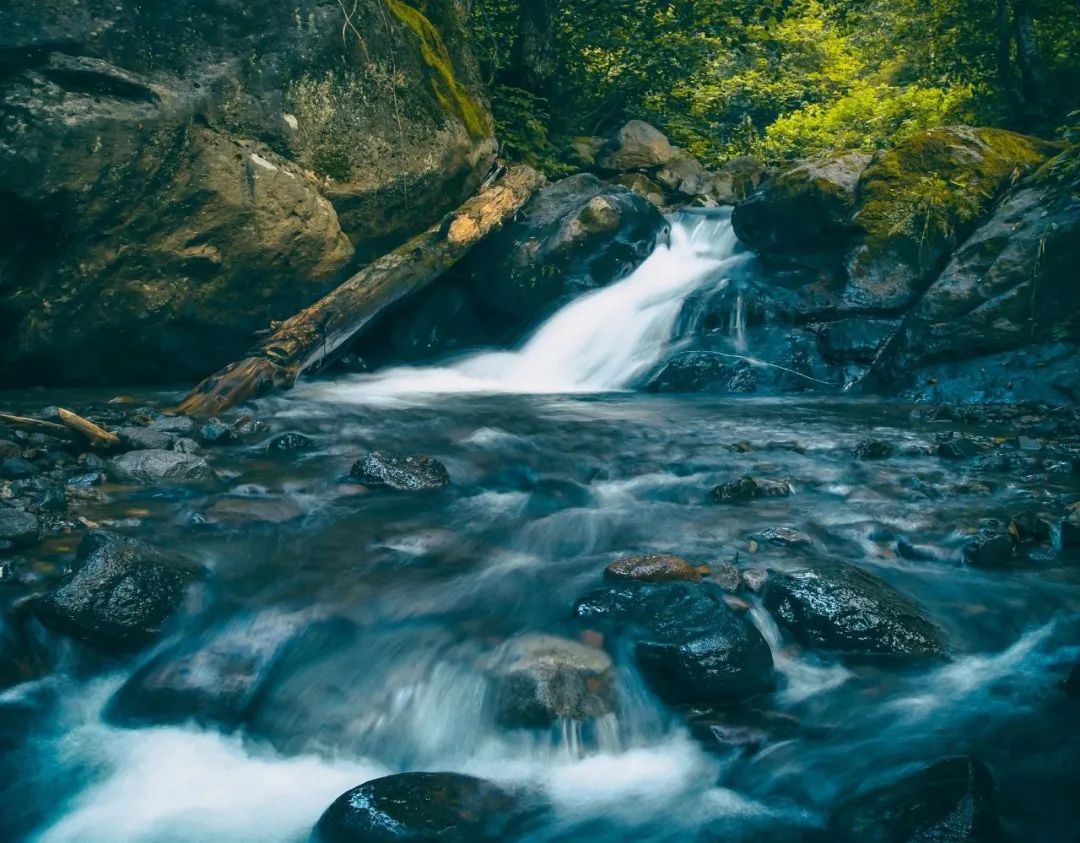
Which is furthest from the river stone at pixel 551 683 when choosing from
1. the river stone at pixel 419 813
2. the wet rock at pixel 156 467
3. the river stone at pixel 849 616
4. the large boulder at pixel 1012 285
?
the large boulder at pixel 1012 285

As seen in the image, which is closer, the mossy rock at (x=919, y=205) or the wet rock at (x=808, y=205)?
the mossy rock at (x=919, y=205)

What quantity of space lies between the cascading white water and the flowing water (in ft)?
9.20

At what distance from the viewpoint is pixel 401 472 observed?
633 cm

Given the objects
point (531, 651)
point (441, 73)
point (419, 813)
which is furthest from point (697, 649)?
point (441, 73)

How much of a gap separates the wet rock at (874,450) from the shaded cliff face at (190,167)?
19.2ft

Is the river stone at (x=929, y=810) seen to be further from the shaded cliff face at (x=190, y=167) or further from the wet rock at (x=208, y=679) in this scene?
the shaded cliff face at (x=190, y=167)

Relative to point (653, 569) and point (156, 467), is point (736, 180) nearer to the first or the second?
point (156, 467)

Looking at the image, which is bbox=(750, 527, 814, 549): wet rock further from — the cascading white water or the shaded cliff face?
the shaded cliff face

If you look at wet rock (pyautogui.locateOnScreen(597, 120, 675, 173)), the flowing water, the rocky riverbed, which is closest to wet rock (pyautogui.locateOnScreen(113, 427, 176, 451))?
the rocky riverbed

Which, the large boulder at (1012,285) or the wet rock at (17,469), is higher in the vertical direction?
the large boulder at (1012,285)

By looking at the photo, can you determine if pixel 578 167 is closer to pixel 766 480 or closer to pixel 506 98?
pixel 506 98

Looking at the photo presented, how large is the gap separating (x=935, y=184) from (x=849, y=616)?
722cm

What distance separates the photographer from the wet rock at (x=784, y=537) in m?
4.97

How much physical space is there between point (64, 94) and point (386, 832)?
23.7ft
